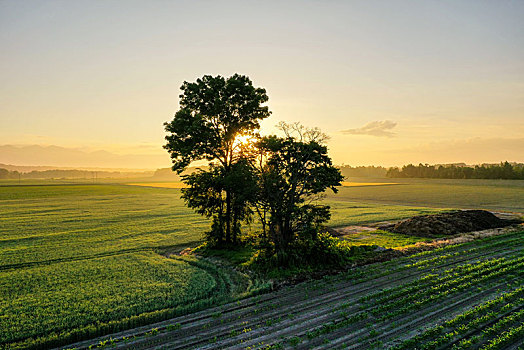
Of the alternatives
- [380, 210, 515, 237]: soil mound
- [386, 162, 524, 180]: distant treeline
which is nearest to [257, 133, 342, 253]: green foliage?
[380, 210, 515, 237]: soil mound

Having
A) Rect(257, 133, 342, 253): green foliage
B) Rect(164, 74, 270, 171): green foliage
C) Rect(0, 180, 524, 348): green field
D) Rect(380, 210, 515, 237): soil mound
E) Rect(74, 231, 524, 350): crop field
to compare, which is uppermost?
Rect(164, 74, 270, 171): green foliage

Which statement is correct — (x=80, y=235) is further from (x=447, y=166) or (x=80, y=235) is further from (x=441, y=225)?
(x=447, y=166)

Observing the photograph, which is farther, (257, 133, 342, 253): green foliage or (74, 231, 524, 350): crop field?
(257, 133, 342, 253): green foliage

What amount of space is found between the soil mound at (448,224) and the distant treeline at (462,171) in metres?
99.6

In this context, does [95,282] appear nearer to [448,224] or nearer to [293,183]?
[293,183]

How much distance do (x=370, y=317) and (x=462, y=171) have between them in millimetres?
144876

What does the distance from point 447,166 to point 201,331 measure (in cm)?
15846

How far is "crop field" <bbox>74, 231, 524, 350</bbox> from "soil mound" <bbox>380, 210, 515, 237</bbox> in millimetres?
14358

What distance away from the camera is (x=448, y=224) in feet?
112

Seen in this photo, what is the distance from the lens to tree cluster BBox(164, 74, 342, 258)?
21031 mm

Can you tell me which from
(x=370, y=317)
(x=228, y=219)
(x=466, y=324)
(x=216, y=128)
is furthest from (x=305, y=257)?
(x=216, y=128)

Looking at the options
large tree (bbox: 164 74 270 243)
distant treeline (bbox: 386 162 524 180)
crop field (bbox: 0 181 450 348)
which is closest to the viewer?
crop field (bbox: 0 181 450 348)

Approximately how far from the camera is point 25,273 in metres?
20.3

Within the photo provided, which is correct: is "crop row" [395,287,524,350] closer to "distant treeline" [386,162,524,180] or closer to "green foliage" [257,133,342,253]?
"green foliage" [257,133,342,253]
